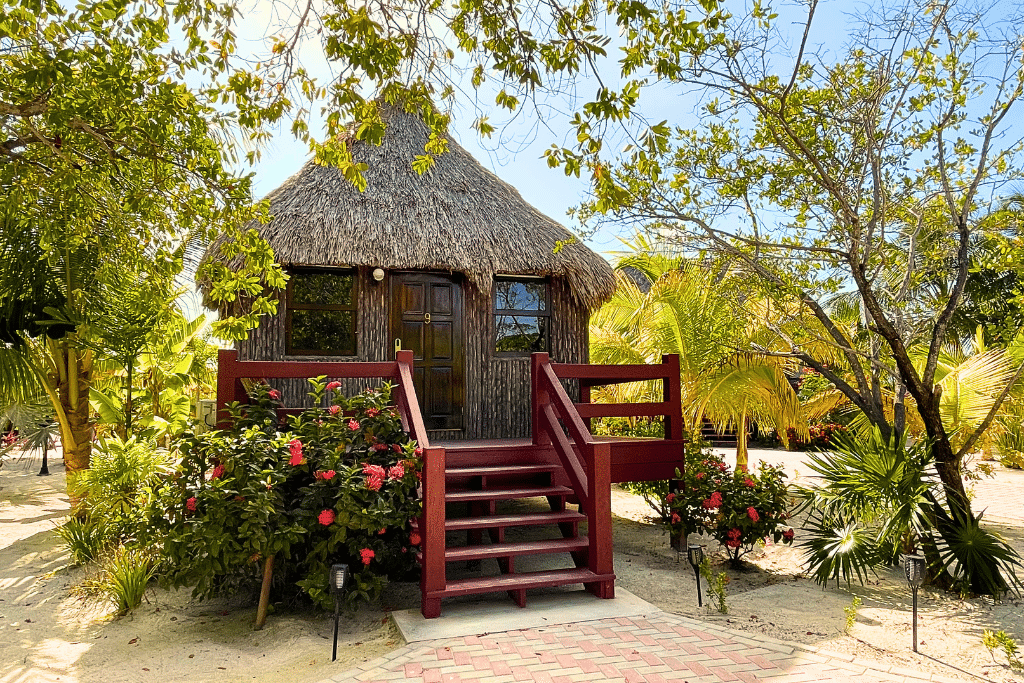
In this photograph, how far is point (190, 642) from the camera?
5.07 meters

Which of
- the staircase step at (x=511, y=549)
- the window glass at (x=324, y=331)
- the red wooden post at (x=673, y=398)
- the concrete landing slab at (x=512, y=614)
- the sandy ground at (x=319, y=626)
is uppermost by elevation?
the window glass at (x=324, y=331)

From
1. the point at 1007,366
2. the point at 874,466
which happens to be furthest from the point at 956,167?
the point at 874,466

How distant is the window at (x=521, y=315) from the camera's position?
8648mm

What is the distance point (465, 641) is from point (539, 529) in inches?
166

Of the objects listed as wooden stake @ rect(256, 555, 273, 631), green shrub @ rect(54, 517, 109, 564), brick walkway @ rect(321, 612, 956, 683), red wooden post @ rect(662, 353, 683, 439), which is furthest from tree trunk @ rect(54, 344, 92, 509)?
red wooden post @ rect(662, 353, 683, 439)

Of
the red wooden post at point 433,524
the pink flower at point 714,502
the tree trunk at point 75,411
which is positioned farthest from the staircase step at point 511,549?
the tree trunk at point 75,411

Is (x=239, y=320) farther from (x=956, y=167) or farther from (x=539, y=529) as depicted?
(x=956, y=167)

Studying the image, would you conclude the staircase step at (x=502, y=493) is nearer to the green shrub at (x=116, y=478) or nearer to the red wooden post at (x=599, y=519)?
the red wooden post at (x=599, y=519)

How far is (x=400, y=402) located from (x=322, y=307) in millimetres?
2475

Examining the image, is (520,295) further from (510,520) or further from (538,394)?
(510,520)

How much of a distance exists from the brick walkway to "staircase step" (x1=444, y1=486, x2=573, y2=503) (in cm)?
132

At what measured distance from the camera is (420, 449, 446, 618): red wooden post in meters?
5.08

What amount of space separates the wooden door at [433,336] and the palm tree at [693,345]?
2.83 meters

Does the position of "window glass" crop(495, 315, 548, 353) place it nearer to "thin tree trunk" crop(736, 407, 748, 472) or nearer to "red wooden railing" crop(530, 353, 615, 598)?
"red wooden railing" crop(530, 353, 615, 598)
